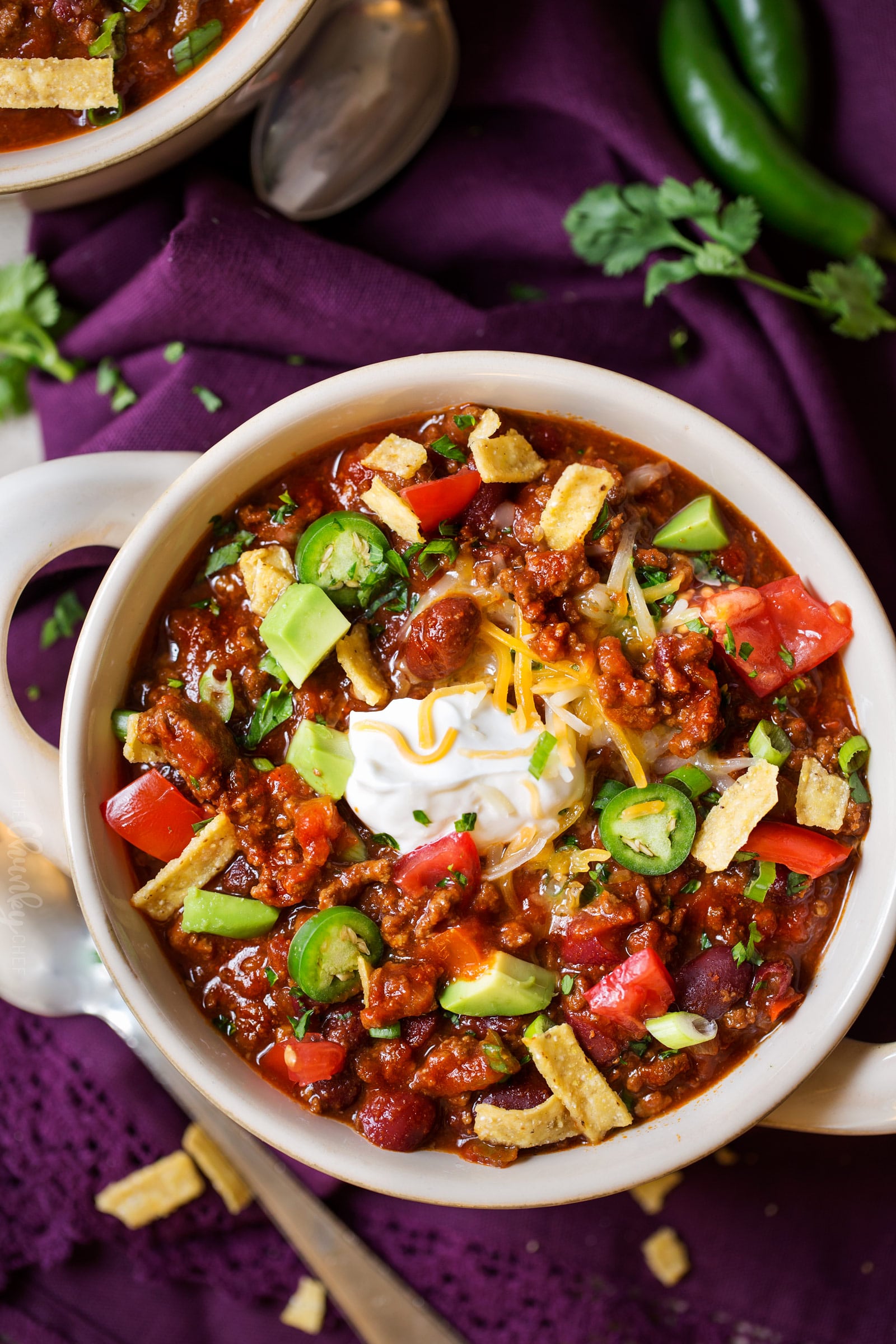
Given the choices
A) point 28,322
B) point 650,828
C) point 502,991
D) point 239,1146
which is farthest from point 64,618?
point 650,828

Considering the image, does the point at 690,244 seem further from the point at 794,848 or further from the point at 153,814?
the point at 153,814

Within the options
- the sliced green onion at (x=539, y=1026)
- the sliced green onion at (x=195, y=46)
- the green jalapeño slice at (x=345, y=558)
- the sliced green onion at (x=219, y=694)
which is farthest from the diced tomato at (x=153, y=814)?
the sliced green onion at (x=195, y=46)

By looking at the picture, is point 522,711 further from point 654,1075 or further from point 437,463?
point 654,1075

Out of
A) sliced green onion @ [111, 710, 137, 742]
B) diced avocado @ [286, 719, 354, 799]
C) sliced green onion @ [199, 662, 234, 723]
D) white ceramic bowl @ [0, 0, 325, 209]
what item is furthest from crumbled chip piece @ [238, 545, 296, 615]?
white ceramic bowl @ [0, 0, 325, 209]

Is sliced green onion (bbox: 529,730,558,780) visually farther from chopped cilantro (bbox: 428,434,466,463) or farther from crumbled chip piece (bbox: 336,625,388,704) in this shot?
chopped cilantro (bbox: 428,434,466,463)

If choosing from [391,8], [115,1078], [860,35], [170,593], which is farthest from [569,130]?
[115,1078]
